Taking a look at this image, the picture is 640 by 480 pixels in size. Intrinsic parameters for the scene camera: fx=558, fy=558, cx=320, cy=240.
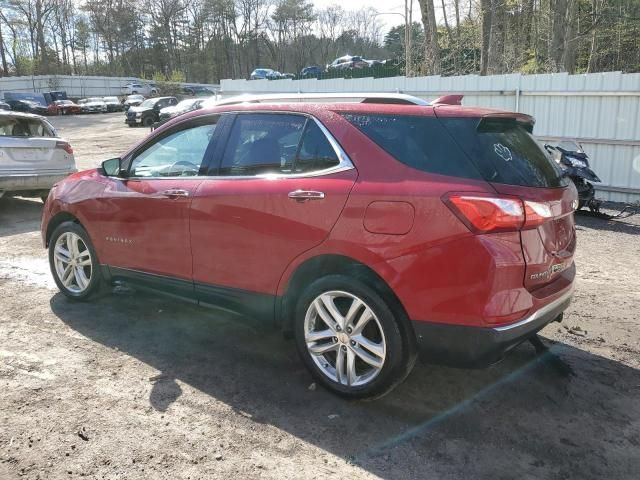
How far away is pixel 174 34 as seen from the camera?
79.2 meters

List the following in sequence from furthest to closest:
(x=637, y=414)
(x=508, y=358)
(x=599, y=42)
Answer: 1. (x=599, y=42)
2. (x=508, y=358)
3. (x=637, y=414)

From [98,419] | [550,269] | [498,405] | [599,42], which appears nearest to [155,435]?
[98,419]

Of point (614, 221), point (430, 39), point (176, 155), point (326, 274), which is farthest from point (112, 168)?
point (430, 39)

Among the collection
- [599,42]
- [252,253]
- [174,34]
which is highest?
[174,34]

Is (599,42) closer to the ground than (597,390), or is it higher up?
higher up

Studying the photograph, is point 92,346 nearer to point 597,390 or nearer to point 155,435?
point 155,435

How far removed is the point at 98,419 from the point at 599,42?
28.8 meters

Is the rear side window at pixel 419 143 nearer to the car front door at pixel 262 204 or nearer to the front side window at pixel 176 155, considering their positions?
the car front door at pixel 262 204

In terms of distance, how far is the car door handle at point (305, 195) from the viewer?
3.34 metres

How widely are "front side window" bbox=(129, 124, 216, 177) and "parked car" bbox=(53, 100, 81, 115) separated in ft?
148

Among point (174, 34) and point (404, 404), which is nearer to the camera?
point (404, 404)

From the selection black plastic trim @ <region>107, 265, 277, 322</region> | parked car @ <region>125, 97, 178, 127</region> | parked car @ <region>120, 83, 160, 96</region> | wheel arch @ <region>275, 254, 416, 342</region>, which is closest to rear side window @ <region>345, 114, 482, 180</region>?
wheel arch @ <region>275, 254, 416, 342</region>

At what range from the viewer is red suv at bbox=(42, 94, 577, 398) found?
2.90m

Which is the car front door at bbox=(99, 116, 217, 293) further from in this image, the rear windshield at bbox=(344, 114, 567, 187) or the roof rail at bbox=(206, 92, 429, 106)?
the rear windshield at bbox=(344, 114, 567, 187)
